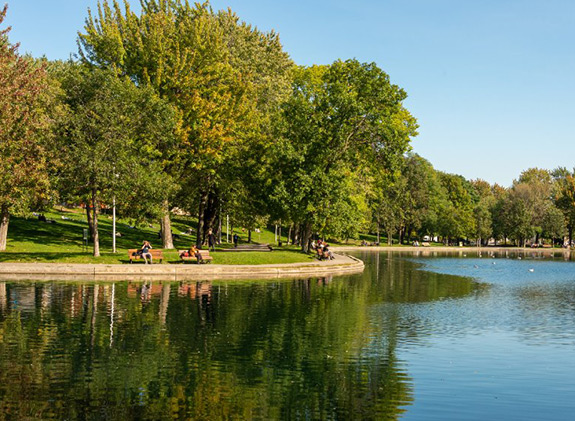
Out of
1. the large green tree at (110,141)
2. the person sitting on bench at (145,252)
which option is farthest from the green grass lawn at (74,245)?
the large green tree at (110,141)

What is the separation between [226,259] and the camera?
136 ft

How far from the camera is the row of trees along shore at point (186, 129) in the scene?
124ft

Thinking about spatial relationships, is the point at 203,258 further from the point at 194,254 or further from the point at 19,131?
the point at 19,131

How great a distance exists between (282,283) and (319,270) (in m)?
9.58

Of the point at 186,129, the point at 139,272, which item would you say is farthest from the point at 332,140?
the point at 139,272

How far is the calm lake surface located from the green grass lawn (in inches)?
378

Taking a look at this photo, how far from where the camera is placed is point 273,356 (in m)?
15.6

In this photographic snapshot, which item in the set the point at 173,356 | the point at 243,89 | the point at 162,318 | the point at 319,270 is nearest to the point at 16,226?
the point at 243,89

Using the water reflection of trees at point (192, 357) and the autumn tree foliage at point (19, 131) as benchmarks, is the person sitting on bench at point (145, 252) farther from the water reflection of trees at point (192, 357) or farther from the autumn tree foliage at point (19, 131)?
the water reflection of trees at point (192, 357)

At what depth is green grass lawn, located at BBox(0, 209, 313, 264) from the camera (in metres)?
37.6

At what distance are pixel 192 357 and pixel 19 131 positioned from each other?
86.4ft

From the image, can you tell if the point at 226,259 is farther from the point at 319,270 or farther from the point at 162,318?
the point at 162,318

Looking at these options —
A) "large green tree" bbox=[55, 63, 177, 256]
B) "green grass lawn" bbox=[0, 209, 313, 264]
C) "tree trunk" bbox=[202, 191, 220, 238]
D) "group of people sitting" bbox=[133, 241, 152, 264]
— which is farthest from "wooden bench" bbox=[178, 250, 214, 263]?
"tree trunk" bbox=[202, 191, 220, 238]

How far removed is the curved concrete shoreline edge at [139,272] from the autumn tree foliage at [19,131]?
187 inches
